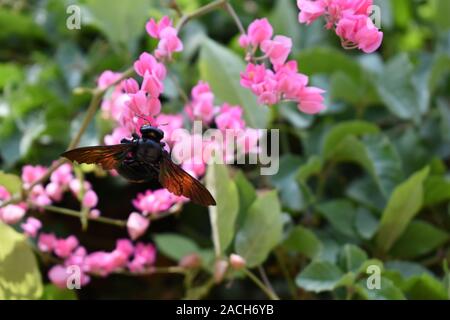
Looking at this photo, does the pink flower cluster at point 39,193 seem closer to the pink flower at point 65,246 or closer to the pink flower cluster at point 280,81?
the pink flower at point 65,246

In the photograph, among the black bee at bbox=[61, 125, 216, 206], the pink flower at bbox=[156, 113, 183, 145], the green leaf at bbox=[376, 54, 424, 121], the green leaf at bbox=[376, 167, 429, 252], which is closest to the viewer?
the black bee at bbox=[61, 125, 216, 206]

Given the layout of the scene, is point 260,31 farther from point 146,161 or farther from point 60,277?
point 60,277

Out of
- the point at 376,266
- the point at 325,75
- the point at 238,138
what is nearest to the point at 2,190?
the point at 238,138

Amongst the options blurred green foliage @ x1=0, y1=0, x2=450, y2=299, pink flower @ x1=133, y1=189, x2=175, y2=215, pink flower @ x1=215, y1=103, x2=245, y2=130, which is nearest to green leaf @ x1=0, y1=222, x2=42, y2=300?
blurred green foliage @ x1=0, y1=0, x2=450, y2=299

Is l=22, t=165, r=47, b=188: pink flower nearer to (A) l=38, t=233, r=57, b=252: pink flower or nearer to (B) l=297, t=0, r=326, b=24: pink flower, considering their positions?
(A) l=38, t=233, r=57, b=252: pink flower

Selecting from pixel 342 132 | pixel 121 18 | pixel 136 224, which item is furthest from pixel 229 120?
pixel 121 18

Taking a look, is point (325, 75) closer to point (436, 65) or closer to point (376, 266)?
point (436, 65)
